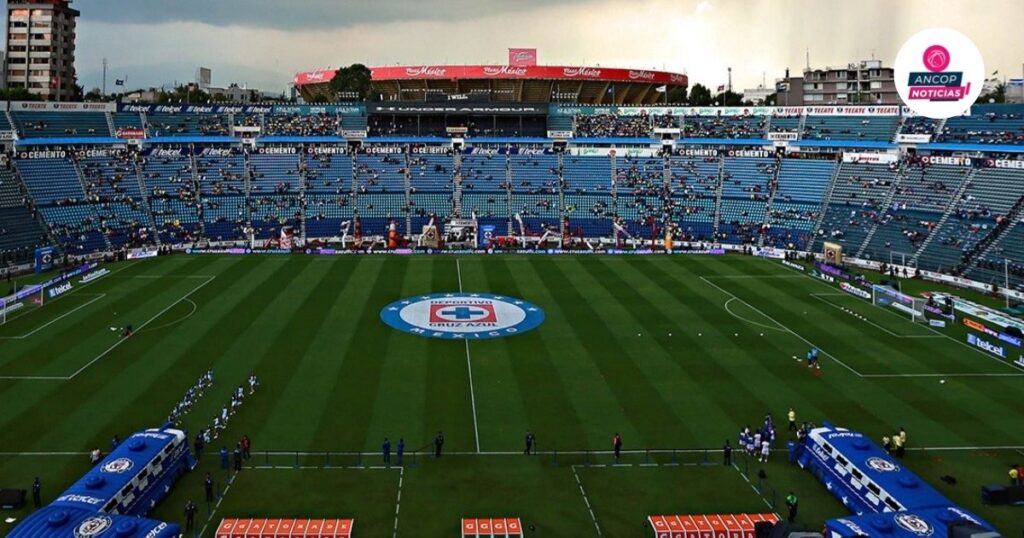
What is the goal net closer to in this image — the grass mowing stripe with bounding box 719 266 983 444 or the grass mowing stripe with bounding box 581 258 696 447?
the grass mowing stripe with bounding box 719 266 983 444

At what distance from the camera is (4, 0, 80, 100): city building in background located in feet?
462

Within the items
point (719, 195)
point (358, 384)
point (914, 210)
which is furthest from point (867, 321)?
point (719, 195)

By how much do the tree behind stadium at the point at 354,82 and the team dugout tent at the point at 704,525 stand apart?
123359 mm

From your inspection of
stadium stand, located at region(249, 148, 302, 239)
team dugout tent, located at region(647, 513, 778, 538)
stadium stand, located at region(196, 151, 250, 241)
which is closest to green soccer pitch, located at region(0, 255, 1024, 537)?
team dugout tent, located at region(647, 513, 778, 538)

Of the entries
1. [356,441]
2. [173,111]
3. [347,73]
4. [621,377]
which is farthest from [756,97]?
[356,441]

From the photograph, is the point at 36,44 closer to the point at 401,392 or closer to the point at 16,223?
the point at 16,223

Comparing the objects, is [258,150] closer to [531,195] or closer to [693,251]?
[531,195]

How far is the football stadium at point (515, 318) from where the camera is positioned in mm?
27734

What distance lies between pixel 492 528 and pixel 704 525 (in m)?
6.97

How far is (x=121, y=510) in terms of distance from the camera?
2456cm

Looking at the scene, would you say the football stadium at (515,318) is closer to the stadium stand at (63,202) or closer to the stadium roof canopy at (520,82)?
the stadium stand at (63,202)

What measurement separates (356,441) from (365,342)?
1438cm

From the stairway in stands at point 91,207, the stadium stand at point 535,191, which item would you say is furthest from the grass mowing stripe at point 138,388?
the stadium stand at point 535,191

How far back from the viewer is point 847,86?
162 metres
